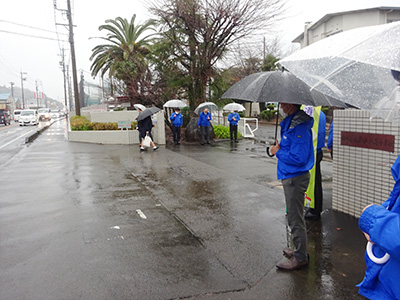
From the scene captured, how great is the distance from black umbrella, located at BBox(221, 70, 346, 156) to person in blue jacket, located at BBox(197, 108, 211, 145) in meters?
11.1

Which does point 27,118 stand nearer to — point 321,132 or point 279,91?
point 321,132

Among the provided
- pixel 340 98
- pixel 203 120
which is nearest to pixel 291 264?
pixel 340 98

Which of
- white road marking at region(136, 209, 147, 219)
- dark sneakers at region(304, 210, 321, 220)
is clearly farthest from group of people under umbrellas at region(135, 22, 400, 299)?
white road marking at region(136, 209, 147, 219)

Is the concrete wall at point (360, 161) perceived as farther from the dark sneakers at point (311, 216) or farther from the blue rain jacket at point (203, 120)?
the blue rain jacket at point (203, 120)

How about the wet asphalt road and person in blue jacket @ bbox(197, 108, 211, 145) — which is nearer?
the wet asphalt road

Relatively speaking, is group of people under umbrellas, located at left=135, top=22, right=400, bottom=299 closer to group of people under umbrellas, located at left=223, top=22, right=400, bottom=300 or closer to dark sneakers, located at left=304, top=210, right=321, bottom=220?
group of people under umbrellas, located at left=223, top=22, right=400, bottom=300

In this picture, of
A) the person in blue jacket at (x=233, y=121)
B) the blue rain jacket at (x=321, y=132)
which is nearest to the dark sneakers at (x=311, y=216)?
the blue rain jacket at (x=321, y=132)

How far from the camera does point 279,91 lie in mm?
3355

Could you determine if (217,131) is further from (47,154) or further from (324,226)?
(324,226)

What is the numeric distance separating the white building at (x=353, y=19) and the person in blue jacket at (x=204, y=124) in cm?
1947

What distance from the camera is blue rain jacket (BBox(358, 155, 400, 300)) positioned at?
1550mm

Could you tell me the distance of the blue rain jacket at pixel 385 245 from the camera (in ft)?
5.08

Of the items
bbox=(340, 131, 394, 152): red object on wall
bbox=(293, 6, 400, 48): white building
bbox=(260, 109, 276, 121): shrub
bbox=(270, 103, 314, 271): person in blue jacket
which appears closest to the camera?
A: bbox=(270, 103, 314, 271): person in blue jacket

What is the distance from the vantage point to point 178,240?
438 cm
